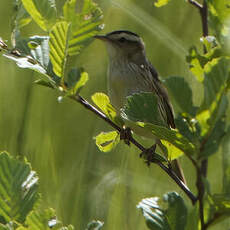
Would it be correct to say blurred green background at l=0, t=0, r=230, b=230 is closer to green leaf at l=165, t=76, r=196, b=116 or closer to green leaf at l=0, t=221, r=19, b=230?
green leaf at l=165, t=76, r=196, b=116

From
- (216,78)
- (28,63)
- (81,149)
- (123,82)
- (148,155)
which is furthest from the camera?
(123,82)

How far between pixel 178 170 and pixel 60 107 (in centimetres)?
40

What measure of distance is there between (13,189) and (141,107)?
0.62 feet

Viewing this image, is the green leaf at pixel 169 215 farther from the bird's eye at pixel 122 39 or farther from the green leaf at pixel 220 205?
the bird's eye at pixel 122 39

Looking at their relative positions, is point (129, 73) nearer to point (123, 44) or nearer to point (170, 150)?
point (123, 44)

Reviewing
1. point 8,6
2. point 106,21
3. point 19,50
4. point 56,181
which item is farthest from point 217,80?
point 106,21

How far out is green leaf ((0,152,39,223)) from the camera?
0.64 meters

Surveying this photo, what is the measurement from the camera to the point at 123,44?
6.66 ft

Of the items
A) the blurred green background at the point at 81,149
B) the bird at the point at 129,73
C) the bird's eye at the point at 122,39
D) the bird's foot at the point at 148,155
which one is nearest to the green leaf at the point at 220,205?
the bird's foot at the point at 148,155

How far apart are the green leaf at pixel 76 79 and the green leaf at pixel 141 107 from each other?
6 cm

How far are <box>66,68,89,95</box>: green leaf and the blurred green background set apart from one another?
0.67 m

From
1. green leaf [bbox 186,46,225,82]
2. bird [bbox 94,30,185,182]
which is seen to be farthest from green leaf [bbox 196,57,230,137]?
bird [bbox 94,30,185,182]

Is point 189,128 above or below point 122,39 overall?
below

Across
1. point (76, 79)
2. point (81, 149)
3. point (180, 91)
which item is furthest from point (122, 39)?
point (76, 79)
